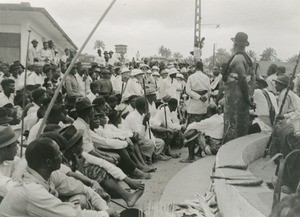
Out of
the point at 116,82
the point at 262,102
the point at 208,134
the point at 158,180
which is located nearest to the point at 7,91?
the point at 158,180

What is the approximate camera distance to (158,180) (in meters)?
7.11

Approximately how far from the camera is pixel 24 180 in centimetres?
315

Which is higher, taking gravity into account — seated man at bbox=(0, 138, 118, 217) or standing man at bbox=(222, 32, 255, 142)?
standing man at bbox=(222, 32, 255, 142)

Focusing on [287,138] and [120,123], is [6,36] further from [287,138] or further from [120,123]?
[287,138]

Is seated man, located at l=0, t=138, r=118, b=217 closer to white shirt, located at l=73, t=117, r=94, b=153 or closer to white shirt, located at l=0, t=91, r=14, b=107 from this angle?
white shirt, located at l=73, t=117, r=94, b=153

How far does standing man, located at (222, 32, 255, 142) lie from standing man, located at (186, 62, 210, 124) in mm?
2634

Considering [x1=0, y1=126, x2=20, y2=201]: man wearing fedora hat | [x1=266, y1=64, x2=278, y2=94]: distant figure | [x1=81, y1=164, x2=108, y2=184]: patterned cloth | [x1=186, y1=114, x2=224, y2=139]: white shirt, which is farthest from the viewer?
[x1=266, y1=64, x2=278, y2=94]: distant figure

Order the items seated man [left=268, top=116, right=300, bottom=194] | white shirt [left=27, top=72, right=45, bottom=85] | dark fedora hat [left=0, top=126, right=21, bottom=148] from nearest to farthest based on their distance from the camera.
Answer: dark fedora hat [left=0, top=126, right=21, bottom=148] < seated man [left=268, top=116, right=300, bottom=194] < white shirt [left=27, top=72, right=45, bottom=85]

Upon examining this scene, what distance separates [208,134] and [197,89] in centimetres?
219

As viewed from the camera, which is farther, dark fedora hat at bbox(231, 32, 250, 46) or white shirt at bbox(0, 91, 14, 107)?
white shirt at bbox(0, 91, 14, 107)

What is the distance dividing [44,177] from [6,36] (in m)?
13.4

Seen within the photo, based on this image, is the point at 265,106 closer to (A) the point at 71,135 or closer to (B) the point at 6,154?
(A) the point at 71,135

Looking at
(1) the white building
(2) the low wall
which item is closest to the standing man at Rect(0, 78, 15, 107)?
Answer: (2) the low wall

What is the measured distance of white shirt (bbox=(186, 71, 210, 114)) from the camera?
9836 millimetres
